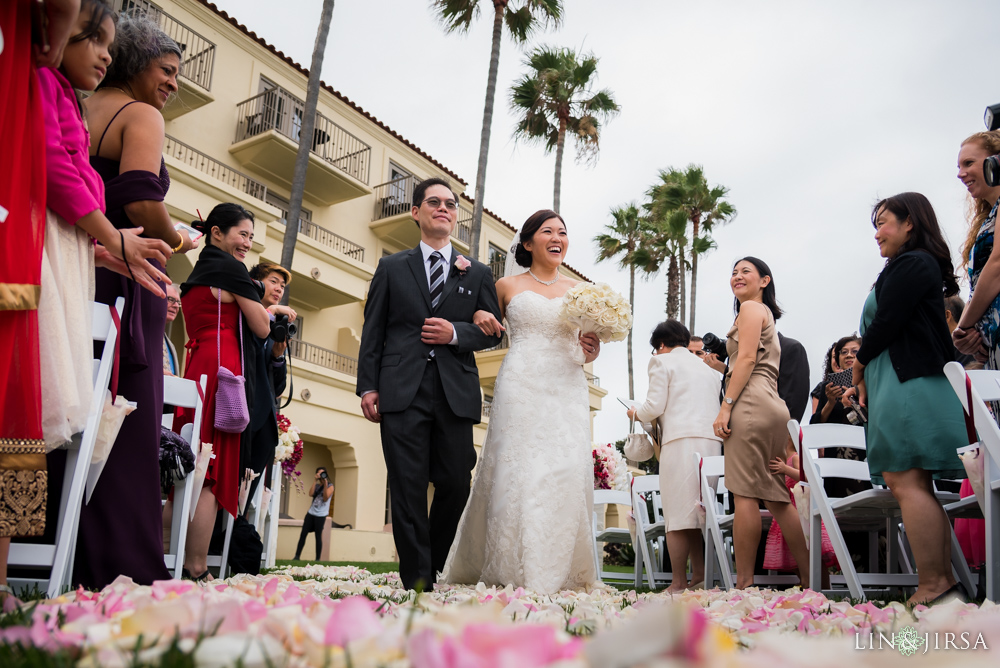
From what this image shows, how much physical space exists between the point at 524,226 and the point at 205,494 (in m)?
3.01

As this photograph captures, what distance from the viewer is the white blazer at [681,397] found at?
6.15 meters

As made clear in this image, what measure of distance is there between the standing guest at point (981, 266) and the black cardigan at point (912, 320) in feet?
0.69

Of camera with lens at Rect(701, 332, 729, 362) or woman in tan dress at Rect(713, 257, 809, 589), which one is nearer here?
woman in tan dress at Rect(713, 257, 809, 589)

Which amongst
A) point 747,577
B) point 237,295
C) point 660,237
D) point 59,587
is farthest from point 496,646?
point 660,237

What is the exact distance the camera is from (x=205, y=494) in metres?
4.43

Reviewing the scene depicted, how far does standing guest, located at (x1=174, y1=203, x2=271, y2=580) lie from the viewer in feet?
14.6

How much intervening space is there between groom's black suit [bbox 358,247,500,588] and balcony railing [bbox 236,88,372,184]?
15.9m

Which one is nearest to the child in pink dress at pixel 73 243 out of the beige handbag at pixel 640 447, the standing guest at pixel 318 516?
the beige handbag at pixel 640 447

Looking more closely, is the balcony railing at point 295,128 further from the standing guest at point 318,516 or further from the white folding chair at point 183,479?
the white folding chair at point 183,479

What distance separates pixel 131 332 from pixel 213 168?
1770 centimetres

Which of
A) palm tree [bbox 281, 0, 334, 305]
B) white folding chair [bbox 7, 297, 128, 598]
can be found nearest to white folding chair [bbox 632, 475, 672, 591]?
white folding chair [bbox 7, 297, 128, 598]

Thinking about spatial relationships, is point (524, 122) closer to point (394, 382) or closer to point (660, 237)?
point (660, 237)

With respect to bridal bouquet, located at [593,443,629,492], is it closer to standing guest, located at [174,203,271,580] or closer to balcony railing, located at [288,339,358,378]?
standing guest, located at [174,203,271,580]

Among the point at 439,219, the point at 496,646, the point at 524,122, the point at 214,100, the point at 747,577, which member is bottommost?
the point at 747,577
